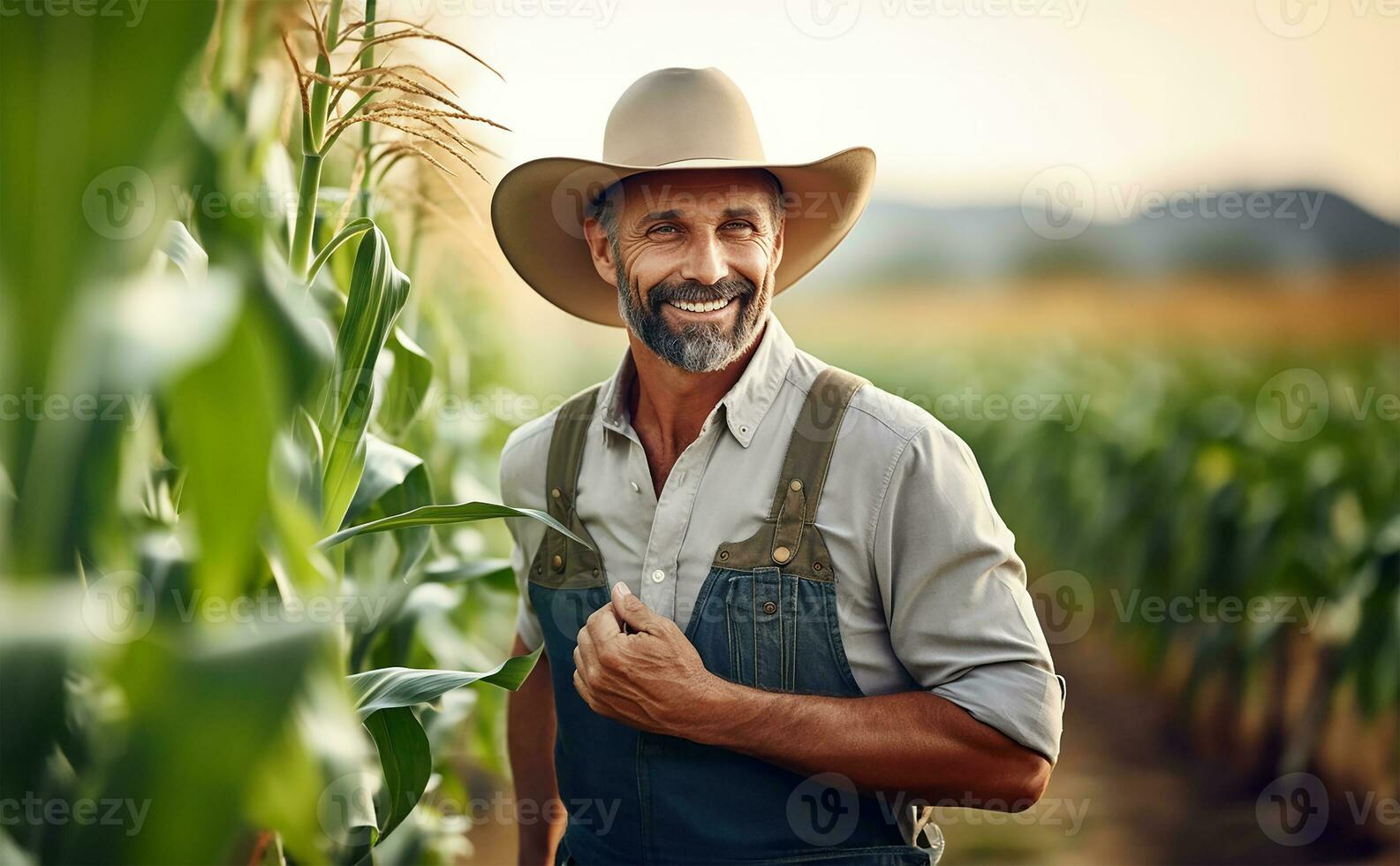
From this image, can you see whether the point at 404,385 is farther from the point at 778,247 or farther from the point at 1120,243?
the point at 1120,243

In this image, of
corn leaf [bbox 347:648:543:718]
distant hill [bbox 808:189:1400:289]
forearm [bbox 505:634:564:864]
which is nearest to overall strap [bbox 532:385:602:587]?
forearm [bbox 505:634:564:864]

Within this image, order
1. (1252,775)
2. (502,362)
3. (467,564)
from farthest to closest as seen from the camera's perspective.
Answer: (502,362) → (1252,775) → (467,564)

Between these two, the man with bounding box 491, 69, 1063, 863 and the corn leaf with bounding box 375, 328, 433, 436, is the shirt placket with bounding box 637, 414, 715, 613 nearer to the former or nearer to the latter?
the man with bounding box 491, 69, 1063, 863

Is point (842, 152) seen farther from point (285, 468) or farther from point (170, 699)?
point (170, 699)

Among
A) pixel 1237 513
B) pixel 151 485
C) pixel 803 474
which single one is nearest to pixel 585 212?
pixel 803 474

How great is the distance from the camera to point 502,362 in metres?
6.15

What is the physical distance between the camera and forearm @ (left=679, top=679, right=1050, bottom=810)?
4.50ft

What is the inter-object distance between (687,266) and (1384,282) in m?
11.6

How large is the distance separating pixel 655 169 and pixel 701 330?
0.23 metres

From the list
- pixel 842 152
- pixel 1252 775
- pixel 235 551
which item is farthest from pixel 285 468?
pixel 1252 775

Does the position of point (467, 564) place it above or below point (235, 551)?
below

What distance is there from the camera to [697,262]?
61.0 inches

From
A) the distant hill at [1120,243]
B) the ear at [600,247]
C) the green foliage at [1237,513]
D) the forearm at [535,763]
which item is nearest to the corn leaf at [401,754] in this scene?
the forearm at [535,763]

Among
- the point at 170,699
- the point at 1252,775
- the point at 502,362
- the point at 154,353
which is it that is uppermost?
the point at 154,353
